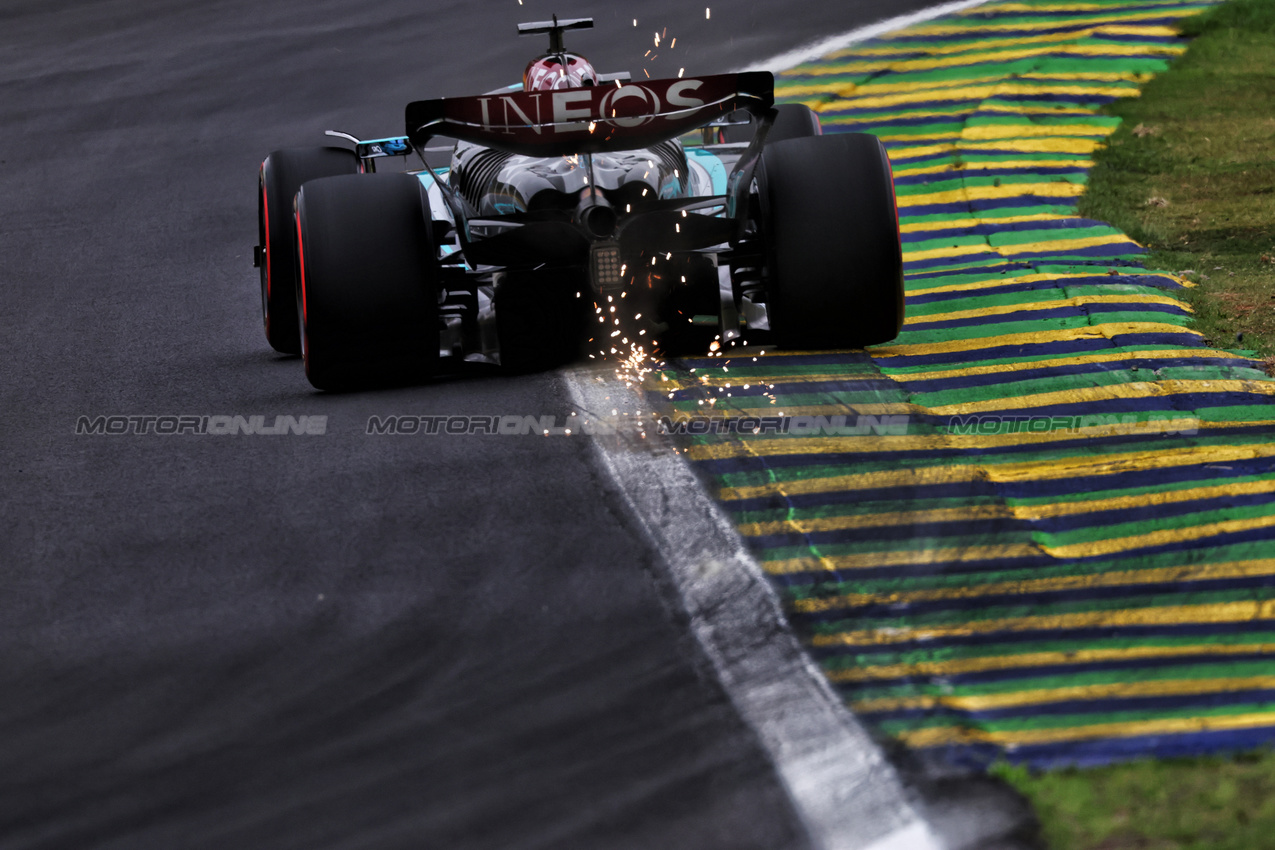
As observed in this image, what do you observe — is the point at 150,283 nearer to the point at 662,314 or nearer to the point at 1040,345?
the point at 662,314

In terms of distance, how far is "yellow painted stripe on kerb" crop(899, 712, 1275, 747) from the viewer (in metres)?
3.34

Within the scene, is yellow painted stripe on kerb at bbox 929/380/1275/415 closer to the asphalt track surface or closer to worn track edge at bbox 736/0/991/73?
the asphalt track surface

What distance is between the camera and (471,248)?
600 cm

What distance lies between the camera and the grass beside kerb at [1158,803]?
2945 millimetres

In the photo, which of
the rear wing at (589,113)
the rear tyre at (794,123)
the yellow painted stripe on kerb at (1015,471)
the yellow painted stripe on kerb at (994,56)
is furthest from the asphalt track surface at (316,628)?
the yellow painted stripe on kerb at (994,56)

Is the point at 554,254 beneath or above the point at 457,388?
above

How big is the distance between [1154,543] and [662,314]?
2.67m

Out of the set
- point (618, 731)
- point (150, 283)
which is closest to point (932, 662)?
point (618, 731)

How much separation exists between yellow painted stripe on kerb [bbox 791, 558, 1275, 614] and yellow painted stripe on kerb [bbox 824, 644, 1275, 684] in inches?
13.6

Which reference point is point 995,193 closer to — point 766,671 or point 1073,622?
point 1073,622

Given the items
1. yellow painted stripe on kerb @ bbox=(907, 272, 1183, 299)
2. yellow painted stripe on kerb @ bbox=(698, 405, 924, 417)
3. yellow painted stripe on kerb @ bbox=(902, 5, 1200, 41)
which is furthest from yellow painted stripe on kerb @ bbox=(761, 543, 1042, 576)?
yellow painted stripe on kerb @ bbox=(902, 5, 1200, 41)

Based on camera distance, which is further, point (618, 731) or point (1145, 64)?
point (1145, 64)

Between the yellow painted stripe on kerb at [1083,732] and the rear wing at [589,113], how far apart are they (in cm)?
304

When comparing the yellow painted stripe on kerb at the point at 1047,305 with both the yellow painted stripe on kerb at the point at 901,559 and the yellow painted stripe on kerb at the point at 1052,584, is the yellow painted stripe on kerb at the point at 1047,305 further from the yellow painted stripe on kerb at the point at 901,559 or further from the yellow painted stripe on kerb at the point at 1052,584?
the yellow painted stripe on kerb at the point at 1052,584
